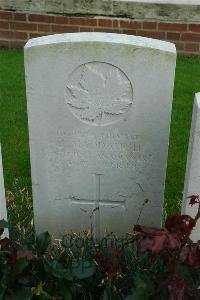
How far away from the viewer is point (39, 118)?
9.68 ft

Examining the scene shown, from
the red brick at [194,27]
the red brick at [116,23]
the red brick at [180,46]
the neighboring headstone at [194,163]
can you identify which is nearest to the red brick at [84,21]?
the red brick at [116,23]

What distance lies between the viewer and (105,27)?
6.42 metres

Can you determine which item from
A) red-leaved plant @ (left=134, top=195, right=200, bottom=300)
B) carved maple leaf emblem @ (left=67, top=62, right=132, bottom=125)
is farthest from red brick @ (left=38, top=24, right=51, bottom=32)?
red-leaved plant @ (left=134, top=195, right=200, bottom=300)

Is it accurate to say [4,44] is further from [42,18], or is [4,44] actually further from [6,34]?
[42,18]

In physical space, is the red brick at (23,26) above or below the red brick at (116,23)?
below

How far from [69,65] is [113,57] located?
0.81 feet

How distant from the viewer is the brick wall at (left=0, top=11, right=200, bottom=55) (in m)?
6.39

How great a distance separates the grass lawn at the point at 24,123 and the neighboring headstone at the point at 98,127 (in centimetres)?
71

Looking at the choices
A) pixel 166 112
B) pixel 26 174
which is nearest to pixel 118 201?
pixel 166 112

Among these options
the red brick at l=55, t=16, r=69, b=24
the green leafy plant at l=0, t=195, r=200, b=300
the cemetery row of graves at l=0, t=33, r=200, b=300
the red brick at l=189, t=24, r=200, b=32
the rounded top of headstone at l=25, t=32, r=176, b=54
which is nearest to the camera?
the green leafy plant at l=0, t=195, r=200, b=300

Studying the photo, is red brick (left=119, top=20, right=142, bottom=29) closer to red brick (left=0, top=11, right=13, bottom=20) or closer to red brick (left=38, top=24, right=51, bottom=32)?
red brick (left=38, top=24, right=51, bottom=32)

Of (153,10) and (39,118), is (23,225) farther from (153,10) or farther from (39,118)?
(153,10)

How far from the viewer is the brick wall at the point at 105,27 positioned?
21.0ft

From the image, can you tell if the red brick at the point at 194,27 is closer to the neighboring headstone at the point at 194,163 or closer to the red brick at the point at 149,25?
the red brick at the point at 149,25
